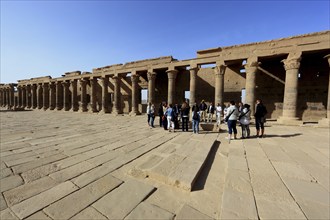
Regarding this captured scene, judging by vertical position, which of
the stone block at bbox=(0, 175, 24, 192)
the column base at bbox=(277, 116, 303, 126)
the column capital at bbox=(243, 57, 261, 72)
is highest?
the column capital at bbox=(243, 57, 261, 72)

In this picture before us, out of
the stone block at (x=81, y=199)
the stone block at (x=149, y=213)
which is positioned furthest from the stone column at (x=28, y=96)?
the stone block at (x=149, y=213)

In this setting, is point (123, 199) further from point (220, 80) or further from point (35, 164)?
point (220, 80)

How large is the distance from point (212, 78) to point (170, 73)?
5.86m

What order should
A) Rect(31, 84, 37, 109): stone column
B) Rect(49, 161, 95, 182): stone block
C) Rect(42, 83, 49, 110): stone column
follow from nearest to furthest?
Rect(49, 161, 95, 182): stone block < Rect(42, 83, 49, 110): stone column < Rect(31, 84, 37, 109): stone column

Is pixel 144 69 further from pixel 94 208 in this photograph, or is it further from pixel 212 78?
pixel 94 208

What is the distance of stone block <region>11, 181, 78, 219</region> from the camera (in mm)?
2057

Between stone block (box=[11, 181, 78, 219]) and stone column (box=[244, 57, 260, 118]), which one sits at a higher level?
stone column (box=[244, 57, 260, 118])

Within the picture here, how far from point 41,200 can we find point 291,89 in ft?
46.1

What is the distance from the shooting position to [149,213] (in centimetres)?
203

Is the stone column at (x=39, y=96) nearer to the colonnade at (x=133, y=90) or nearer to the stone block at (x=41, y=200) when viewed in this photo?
the colonnade at (x=133, y=90)

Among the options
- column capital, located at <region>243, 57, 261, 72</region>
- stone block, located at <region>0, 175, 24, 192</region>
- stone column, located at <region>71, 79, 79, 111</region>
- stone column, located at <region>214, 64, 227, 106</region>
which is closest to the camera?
stone block, located at <region>0, 175, 24, 192</region>

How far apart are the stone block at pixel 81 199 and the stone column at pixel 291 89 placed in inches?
487

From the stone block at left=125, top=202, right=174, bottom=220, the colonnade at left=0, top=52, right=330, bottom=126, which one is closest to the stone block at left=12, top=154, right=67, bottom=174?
the stone block at left=125, top=202, right=174, bottom=220

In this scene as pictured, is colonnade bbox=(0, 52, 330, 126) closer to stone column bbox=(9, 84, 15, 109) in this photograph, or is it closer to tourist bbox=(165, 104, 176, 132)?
stone column bbox=(9, 84, 15, 109)
